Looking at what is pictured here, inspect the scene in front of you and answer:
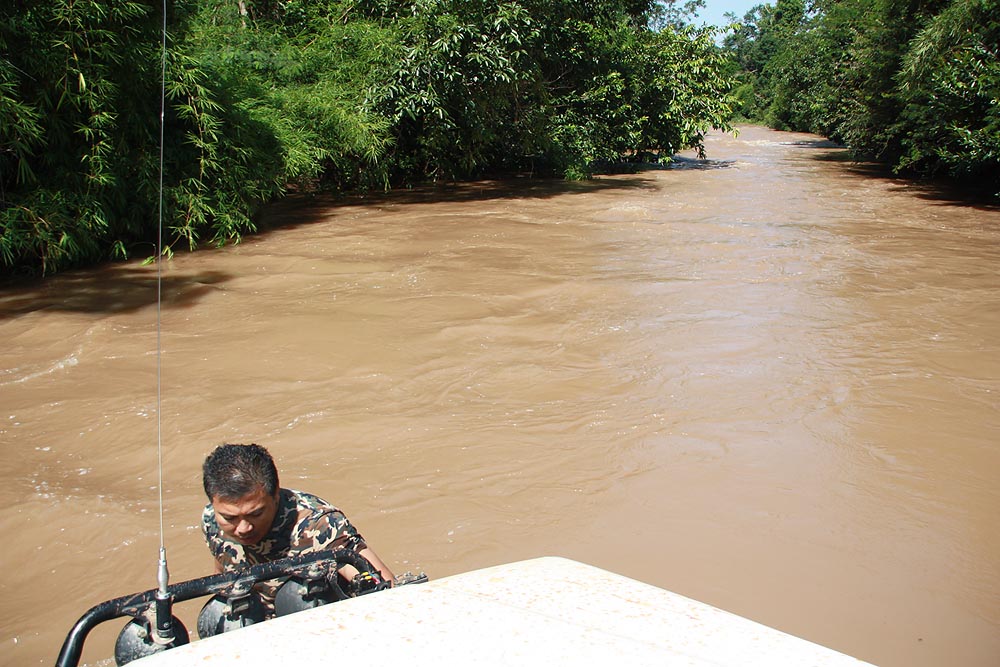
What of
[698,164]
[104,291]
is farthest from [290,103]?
[698,164]

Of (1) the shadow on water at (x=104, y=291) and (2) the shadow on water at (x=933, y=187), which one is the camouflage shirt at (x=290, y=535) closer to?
(1) the shadow on water at (x=104, y=291)

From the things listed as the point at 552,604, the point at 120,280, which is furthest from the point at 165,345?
the point at 552,604

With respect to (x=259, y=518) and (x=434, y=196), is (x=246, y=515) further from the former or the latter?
(x=434, y=196)

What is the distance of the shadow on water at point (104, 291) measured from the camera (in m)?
8.53

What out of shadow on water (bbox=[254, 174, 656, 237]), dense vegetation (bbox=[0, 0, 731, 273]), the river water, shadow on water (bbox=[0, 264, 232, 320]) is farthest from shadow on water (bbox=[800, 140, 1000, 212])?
shadow on water (bbox=[0, 264, 232, 320])

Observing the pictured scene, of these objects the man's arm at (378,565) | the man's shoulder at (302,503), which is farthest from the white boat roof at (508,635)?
the man's shoulder at (302,503)

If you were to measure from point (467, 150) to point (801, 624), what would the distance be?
14435 mm

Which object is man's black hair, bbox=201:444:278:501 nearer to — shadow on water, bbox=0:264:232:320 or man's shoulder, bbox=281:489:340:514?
man's shoulder, bbox=281:489:340:514

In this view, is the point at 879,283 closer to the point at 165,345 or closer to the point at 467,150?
the point at 165,345

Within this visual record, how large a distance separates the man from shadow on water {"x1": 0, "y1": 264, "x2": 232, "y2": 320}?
6.16 m

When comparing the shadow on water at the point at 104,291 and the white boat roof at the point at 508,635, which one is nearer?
the white boat roof at the point at 508,635

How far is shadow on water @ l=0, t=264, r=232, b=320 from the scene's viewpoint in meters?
8.53

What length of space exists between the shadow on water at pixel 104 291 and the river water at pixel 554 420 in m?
0.04

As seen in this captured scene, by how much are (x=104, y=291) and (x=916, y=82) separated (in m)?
14.2
